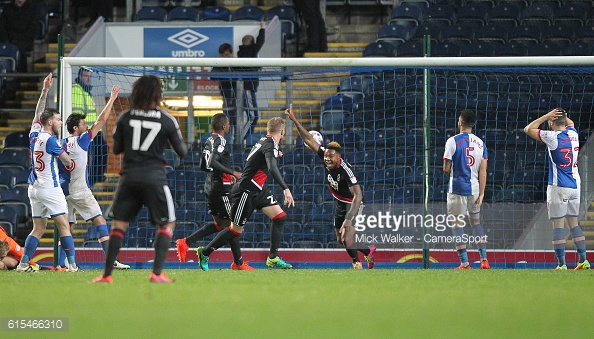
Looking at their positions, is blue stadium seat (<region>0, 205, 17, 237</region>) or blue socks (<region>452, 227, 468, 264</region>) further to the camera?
blue stadium seat (<region>0, 205, 17, 237</region>)

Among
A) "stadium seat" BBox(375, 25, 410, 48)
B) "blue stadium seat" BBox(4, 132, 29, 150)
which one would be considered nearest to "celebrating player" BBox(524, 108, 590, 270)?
"stadium seat" BBox(375, 25, 410, 48)

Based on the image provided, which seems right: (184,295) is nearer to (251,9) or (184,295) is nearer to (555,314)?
(555,314)

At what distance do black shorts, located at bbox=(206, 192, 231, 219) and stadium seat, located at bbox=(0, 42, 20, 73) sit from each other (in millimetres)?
8234

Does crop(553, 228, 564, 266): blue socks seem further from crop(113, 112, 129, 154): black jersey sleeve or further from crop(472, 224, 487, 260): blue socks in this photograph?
crop(113, 112, 129, 154): black jersey sleeve

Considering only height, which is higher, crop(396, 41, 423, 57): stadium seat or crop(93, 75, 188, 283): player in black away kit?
crop(396, 41, 423, 57): stadium seat

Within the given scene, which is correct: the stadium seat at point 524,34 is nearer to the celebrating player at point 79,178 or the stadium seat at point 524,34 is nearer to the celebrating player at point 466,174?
the celebrating player at point 466,174

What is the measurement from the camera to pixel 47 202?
11.3 meters

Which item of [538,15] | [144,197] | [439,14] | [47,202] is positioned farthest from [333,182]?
[538,15]

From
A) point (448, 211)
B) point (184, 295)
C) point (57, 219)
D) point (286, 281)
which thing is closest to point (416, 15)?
point (448, 211)

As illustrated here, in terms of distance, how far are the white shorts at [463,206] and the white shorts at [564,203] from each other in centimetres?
96

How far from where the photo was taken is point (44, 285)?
845 cm

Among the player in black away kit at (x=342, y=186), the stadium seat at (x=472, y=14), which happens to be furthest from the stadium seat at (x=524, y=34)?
the player in black away kit at (x=342, y=186)

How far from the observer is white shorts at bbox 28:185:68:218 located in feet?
37.1

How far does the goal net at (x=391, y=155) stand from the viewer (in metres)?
13.3
